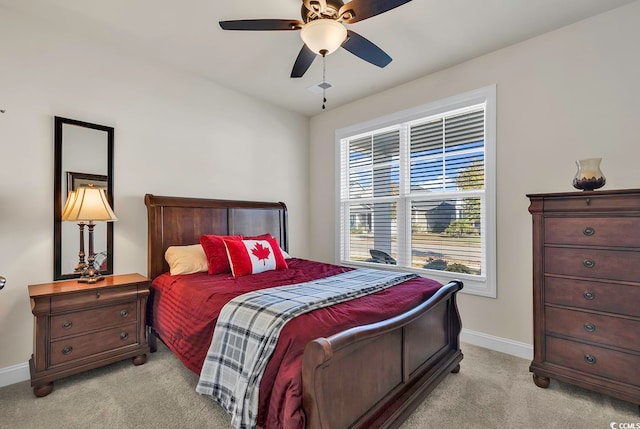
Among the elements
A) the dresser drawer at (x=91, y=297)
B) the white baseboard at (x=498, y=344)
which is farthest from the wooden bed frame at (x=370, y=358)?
the white baseboard at (x=498, y=344)

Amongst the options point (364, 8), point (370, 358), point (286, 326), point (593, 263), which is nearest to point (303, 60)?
point (364, 8)

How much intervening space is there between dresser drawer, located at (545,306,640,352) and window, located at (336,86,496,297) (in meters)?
0.74

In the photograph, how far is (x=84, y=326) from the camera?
230 cm

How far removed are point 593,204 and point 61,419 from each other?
140 inches

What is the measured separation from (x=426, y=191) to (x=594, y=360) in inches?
76.9

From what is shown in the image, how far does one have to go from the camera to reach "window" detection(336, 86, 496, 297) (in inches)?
120

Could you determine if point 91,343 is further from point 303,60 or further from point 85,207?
point 303,60

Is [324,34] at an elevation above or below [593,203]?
above

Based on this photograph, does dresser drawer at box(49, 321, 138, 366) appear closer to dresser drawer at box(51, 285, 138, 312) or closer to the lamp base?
dresser drawer at box(51, 285, 138, 312)

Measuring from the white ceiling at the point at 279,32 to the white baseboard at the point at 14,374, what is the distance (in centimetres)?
267

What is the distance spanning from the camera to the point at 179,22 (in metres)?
2.52

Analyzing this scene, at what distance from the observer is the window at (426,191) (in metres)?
3.06

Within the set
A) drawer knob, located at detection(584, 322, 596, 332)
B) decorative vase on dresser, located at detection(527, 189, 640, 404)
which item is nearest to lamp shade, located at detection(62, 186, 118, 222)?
decorative vase on dresser, located at detection(527, 189, 640, 404)

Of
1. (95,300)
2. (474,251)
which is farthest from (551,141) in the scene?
(95,300)
